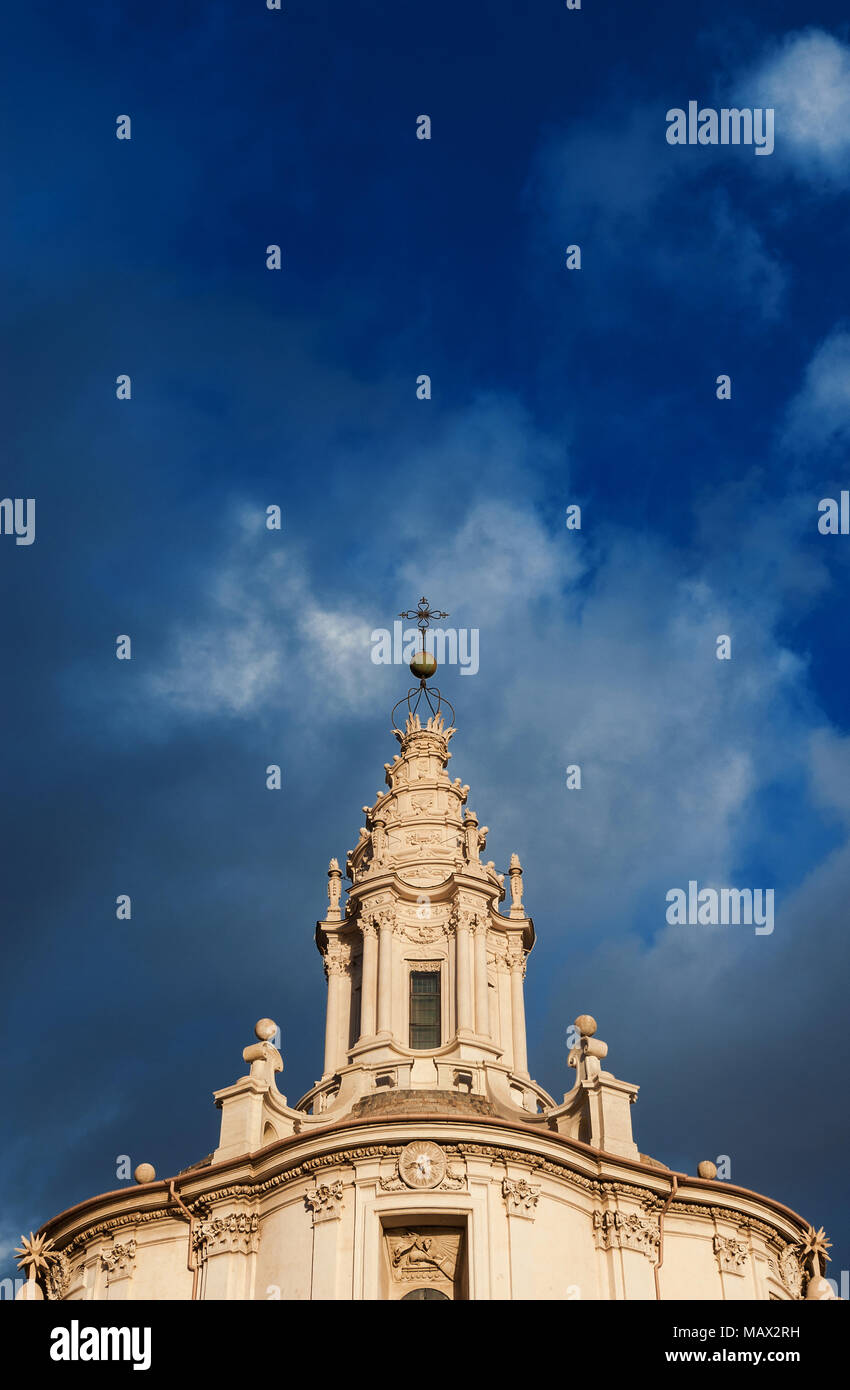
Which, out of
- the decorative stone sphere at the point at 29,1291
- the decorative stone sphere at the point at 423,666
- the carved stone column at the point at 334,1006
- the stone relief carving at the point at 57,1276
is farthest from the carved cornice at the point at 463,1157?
the decorative stone sphere at the point at 423,666

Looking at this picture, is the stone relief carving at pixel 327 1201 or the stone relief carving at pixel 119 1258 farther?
the stone relief carving at pixel 119 1258

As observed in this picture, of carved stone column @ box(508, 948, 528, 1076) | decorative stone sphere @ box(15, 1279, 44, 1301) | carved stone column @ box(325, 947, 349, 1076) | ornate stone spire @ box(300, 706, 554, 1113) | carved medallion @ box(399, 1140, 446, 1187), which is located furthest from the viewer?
carved stone column @ box(508, 948, 528, 1076)

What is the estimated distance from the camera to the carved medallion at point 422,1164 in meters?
37.3

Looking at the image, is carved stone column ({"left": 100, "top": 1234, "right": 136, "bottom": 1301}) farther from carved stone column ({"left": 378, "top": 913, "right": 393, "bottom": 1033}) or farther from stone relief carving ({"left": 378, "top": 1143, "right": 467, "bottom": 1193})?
carved stone column ({"left": 378, "top": 913, "right": 393, "bottom": 1033})

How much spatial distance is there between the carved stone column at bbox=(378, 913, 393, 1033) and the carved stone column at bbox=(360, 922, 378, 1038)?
28cm

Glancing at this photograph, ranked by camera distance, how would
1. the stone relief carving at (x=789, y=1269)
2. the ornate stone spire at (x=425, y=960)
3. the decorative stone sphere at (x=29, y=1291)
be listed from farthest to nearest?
1. the ornate stone spire at (x=425, y=960)
2. the stone relief carving at (x=789, y=1269)
3. the decorative stone sphere at (x=29, y=1291)

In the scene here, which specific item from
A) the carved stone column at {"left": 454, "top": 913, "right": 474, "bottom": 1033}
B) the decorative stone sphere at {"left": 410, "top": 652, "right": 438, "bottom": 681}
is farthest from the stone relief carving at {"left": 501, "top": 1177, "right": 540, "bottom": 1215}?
the decorative stone sphere at {"left": 410, "top": 652, "right": 438, "bottom": 681}

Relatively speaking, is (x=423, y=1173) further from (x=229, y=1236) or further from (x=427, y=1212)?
(x=229, y=1236)

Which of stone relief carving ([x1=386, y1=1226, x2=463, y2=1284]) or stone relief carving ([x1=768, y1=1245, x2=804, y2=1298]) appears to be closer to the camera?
stone relief carving ([x1=386, y1=1226, x2=463, y2=1284])

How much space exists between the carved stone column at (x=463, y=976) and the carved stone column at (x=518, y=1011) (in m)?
3.30

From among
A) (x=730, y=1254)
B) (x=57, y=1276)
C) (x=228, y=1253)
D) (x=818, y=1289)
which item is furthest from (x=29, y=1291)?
(x=818, y=1289)

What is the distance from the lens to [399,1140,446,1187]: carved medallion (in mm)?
37312

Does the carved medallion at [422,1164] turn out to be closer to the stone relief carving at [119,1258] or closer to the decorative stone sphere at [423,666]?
the stone relief carving at [119,1258]
